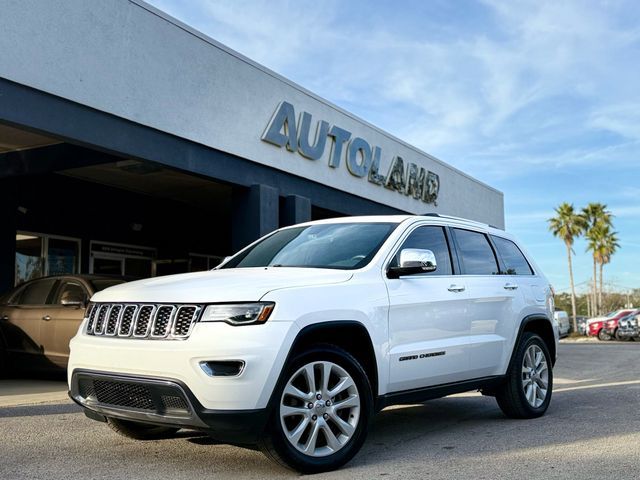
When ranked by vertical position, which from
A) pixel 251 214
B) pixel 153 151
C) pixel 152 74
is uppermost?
pixel 152 74

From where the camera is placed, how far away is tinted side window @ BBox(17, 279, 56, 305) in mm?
10523

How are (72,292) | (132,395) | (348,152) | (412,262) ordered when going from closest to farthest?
(132,395) → (412,262) → (72,292) → (348,152)

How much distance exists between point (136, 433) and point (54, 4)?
6772 mm

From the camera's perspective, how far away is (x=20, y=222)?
1494 centimetres

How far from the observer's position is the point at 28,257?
50.4 ft

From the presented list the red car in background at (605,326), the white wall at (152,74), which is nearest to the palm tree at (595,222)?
→ the red car in background at (605,326)

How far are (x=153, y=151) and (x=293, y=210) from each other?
404 centimetres

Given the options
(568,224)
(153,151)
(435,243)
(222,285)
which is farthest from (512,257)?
(568,224)

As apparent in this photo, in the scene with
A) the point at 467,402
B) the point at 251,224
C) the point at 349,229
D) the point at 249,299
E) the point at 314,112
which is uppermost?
the point at 314,112

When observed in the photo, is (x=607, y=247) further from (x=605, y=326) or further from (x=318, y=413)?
(x=318, y=413)

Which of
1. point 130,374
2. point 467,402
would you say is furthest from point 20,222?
point 130,374

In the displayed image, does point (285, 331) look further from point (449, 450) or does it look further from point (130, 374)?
point (449, 450)

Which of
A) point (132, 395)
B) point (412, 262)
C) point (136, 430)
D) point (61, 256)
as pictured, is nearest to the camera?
point (132, 395)

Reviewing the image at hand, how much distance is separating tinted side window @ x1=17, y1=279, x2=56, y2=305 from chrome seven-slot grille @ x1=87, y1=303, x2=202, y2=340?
19.7 feet
